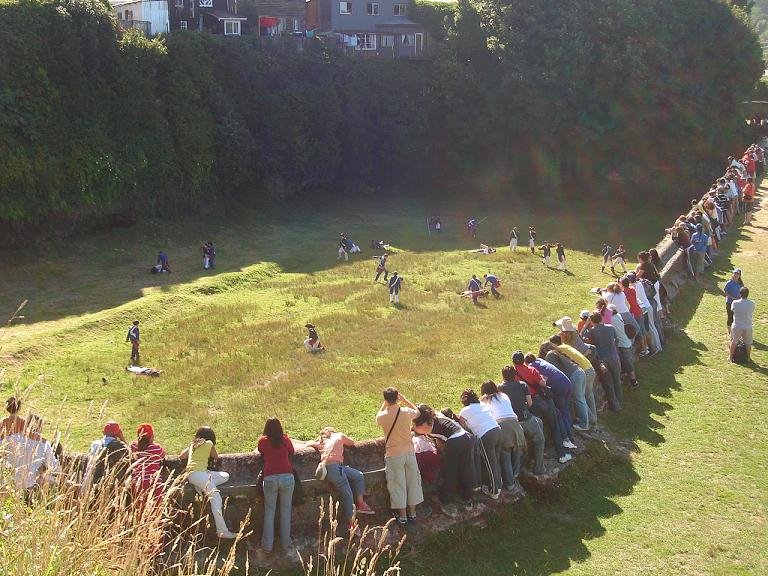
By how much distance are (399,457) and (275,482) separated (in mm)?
1843

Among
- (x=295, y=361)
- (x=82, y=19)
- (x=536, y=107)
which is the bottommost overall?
(x=295, y=361)

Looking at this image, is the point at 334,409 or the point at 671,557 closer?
the point at 671,557

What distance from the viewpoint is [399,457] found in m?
11.0

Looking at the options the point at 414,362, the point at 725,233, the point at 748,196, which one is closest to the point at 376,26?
the point at 748,196

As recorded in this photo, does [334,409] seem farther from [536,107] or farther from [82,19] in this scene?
[536,107]

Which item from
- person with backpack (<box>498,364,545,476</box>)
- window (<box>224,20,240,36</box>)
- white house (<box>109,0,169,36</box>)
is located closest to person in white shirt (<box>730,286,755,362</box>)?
person with backpack (<box>498,364,545,476</box>)

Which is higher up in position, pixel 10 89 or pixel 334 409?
pixel 10 89

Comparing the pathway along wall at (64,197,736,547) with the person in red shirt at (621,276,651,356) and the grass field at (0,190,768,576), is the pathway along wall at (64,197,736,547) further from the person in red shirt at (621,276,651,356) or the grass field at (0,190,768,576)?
the person in red shirt at (621,276,651,356)

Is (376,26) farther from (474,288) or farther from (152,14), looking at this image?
(474,288)

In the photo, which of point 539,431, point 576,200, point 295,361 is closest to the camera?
point 539,431

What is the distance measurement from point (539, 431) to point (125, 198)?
33291 millimetres

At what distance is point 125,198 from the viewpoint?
40594 millimetres

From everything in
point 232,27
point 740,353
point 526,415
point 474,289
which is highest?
point 232,27

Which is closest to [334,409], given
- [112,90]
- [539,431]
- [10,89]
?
[539,431]
